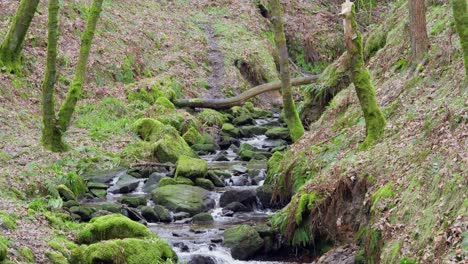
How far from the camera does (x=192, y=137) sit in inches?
766

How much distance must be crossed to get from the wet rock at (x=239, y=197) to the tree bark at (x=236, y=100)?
348 inches

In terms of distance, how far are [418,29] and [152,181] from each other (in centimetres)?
681

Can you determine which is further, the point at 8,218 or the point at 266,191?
the point at 266,191

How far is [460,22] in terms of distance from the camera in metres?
8.26

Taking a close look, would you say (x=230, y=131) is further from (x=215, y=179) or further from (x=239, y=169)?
(x=215, y=179)

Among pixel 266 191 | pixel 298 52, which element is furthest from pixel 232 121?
pixel 298 52

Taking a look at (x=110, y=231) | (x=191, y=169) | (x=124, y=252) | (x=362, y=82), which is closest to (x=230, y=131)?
(x=191, y=169)

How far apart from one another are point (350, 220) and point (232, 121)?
42.7 ft

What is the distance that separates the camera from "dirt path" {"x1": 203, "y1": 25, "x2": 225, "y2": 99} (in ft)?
82.2

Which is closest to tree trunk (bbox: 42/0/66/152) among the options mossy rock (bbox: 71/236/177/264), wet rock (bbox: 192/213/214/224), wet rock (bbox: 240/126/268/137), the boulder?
the boulder

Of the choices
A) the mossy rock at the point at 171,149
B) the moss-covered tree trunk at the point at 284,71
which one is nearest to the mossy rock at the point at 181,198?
the moss-covered tree trunk at the point at 284,71

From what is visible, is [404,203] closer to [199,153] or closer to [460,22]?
[460,22]

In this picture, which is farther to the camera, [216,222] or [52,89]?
[52,89]

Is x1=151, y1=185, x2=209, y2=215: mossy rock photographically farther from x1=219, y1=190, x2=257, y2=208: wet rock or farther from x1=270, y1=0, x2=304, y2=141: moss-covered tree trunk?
x1=270, y1=0, x2=304, y2=141: moss-covered tree trunk
